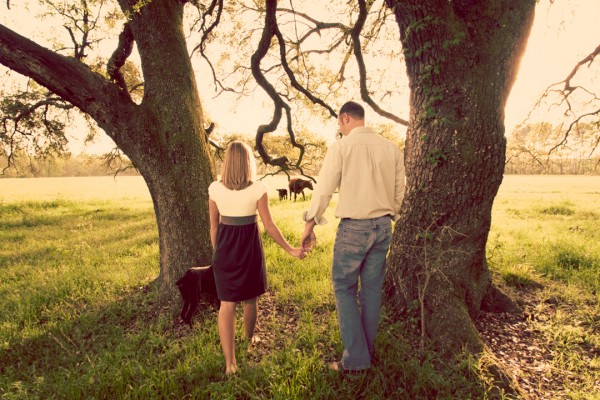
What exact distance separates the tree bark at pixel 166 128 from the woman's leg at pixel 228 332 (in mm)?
1638

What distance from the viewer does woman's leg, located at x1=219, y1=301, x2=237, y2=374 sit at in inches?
131

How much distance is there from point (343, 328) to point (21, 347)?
4206 mm

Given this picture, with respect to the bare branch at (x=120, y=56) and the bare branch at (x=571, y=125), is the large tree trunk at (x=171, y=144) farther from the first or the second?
the bare branch at (x=571, y=125)

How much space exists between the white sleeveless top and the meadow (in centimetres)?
166

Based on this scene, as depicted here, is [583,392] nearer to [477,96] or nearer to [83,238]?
[477,96]

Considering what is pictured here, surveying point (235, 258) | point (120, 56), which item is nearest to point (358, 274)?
point (235, 258)

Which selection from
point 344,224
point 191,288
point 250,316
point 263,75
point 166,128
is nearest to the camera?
point 344,224

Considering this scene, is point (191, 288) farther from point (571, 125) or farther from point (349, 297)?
point (571, 125)

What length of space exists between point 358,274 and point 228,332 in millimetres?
1486

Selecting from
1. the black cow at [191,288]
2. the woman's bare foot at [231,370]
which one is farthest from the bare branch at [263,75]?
the woman's bare foot at [231,370]

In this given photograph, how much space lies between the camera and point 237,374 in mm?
3305

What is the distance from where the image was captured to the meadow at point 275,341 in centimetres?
313

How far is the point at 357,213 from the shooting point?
3.03 metres

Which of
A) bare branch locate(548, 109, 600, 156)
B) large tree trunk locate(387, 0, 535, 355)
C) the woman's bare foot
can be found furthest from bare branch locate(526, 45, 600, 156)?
the woman's bare foot
